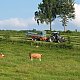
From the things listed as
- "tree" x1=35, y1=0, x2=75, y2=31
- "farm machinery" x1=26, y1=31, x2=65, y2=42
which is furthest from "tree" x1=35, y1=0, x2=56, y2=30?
"farm machinery" x1=26, y1=31, x2=65, y2=42

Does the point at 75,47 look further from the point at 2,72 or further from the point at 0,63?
the point at 2,72

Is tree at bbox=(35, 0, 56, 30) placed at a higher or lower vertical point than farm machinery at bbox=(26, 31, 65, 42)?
higher

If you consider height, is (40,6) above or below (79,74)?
above

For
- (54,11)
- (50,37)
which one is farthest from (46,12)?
(50,37)

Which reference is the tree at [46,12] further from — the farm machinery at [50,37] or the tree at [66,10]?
the farm machinery at [50,37]

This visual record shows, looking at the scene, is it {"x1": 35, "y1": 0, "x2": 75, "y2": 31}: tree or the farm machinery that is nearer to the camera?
the farm machinery

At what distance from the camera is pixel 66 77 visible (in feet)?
87.6

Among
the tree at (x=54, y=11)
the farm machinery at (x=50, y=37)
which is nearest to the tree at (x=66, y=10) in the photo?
the tree at (x=54, y=11)

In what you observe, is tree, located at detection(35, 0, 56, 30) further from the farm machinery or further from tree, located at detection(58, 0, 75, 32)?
the farm machinery

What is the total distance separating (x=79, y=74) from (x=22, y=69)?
4149 millimetres

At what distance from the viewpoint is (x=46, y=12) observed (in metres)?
143

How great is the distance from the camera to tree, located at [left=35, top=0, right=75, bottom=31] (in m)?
140

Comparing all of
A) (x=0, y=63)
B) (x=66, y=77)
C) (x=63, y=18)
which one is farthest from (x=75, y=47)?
(x=63, y=18)

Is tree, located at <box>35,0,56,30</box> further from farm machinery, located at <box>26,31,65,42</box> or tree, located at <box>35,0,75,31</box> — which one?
farm machinery, located at <box>26,31,65,42</box>
